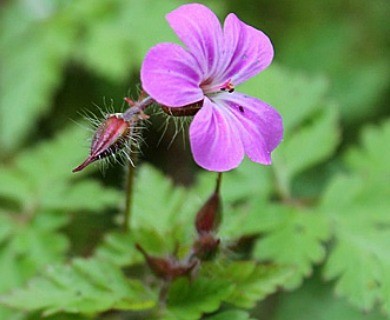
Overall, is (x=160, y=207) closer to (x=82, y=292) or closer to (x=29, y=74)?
(x=82, y=292)

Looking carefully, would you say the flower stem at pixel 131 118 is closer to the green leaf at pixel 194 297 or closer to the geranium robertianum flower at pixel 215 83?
the geranium robertianum flower at pixel 215 83

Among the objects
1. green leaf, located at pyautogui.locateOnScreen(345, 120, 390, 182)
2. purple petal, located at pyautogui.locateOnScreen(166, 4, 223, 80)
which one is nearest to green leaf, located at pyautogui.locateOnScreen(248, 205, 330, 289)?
green leaf, located at pyautogui.locateOnScreen(345, 120, 390, 182)

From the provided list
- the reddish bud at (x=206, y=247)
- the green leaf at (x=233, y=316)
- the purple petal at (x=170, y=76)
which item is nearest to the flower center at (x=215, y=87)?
the purple petal at (x=170, y=76)

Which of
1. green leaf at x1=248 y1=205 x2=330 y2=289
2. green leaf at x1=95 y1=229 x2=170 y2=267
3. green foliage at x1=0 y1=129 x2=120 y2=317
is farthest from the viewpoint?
green foliage at x1=0 y1=129 x2=120 y2=317

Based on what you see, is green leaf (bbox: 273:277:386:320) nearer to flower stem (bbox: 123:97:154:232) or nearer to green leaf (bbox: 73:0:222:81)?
flower stem (bbox: 123:97:154:232)

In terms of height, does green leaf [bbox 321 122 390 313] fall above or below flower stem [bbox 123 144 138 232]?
below

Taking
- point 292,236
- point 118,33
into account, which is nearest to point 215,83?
point 292,236
